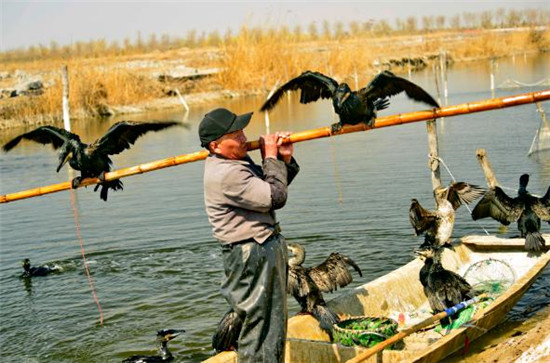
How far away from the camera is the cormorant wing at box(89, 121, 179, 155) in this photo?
6945mm

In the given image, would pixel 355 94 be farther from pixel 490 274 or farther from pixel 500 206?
pixel 500 206

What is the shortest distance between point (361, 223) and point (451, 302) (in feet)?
17.3

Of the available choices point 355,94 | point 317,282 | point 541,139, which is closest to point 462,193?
point 317,282

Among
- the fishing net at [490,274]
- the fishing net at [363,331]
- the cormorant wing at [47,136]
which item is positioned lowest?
the fishing net at [490,274]

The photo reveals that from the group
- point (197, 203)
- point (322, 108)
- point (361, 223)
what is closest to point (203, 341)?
point (361, 223)

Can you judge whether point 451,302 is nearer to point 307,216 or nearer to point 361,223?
point 361,223

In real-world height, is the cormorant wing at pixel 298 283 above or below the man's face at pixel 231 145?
below

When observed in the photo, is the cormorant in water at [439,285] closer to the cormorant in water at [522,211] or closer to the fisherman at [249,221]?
the cormorant in water at [522,211]

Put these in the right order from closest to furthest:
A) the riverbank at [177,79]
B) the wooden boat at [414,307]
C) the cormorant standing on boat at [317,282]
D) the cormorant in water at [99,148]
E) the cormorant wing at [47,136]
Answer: the wooden boat at [414,307] → the cormorant in water at [99,148] → the cormorant wing at [47,136] → the cormorant standing on boat at [317,282] → the riverbank at [177,79]

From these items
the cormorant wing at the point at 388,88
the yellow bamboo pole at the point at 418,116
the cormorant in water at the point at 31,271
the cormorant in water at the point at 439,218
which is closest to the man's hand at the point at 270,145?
the yellow bamboo pole at the point at 418,116

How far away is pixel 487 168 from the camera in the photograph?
11266 mm

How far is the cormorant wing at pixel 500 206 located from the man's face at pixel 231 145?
5732mm

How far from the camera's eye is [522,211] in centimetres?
980

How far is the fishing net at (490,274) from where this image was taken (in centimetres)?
886
